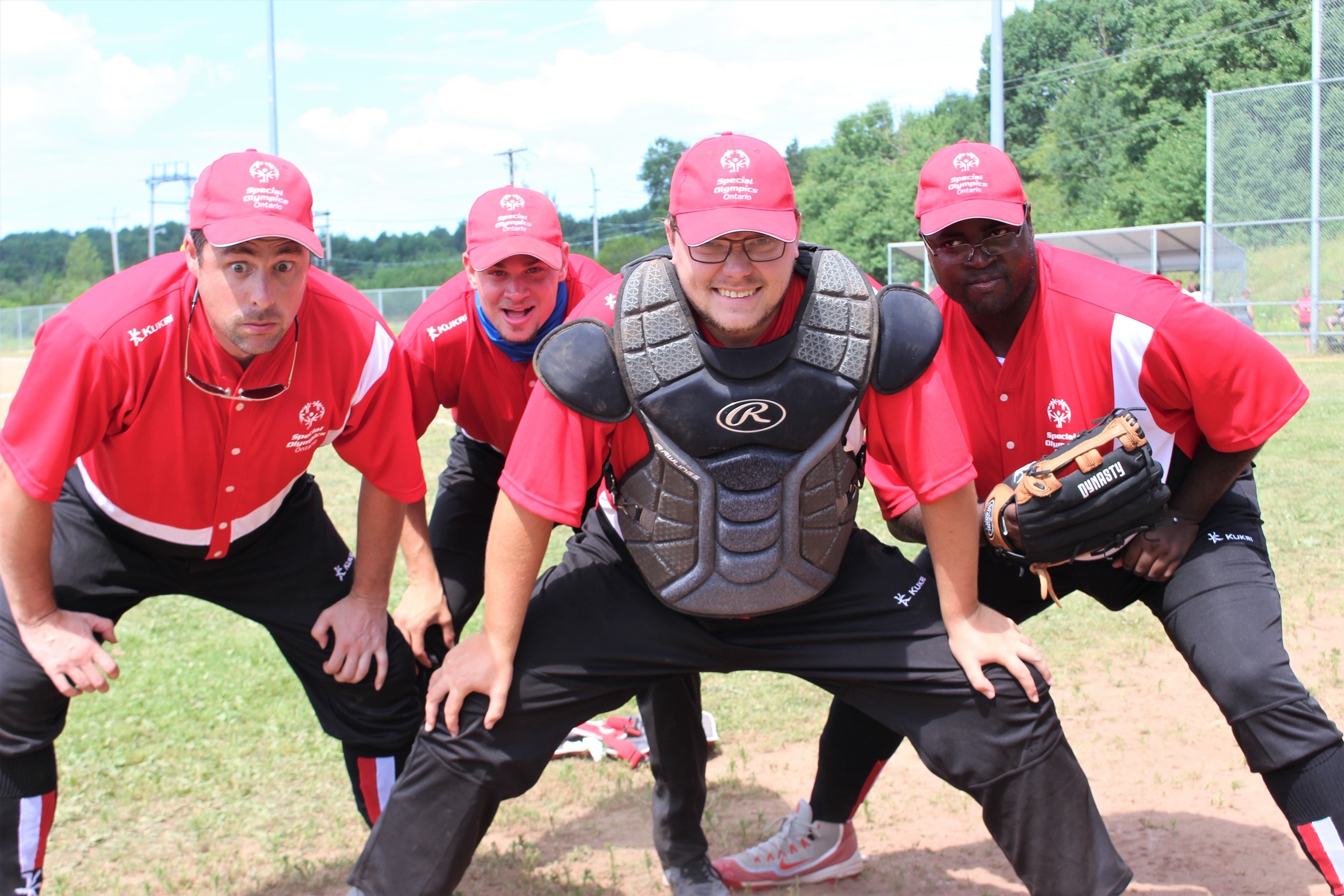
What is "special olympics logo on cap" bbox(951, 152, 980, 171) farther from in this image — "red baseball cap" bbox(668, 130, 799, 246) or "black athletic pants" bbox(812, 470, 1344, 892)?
"black athletic pants" bbox(812, 470, 1344, 892)

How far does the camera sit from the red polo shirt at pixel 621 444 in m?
2.97

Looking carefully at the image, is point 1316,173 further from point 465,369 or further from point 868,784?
point 465,369

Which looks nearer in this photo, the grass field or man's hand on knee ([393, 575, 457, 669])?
man's hand on knee ([393, 575, 457, 669])

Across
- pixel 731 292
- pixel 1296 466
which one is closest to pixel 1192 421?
pixel 731 292

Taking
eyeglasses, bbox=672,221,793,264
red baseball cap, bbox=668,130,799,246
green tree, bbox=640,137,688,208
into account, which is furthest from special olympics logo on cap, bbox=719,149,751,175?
green tree, bbox=640,137,688,208

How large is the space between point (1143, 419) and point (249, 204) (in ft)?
9.12

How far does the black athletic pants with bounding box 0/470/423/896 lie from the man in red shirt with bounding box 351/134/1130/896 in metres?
0.71

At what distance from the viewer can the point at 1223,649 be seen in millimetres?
3145

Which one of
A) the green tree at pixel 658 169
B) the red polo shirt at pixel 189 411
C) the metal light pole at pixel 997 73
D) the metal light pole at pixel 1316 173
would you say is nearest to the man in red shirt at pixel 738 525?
the red polo shirt at pixel 189 411

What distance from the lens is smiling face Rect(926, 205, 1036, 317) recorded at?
351cm

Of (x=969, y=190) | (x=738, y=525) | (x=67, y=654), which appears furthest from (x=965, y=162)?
(x=67, y=654)

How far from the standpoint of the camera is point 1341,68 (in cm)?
2075

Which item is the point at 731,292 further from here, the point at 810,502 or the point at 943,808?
the point at 943,808

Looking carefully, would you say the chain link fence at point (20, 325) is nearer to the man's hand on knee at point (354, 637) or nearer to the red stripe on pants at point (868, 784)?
the man's hand on knee at point (354, 637)
